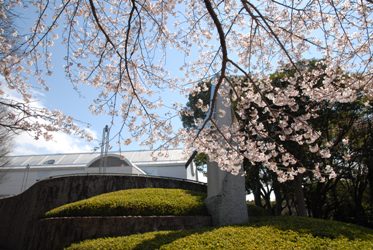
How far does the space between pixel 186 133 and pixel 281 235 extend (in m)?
2.67

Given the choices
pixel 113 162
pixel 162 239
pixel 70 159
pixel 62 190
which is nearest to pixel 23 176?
pixel 70 159

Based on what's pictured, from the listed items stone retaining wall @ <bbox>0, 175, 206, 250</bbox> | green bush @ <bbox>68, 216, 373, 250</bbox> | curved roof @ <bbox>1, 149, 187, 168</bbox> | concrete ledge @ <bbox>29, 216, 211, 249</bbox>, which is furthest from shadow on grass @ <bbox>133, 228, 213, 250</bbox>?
curved roof @ <bbox>1, 149, 187, 168</bbox>

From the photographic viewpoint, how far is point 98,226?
719cm

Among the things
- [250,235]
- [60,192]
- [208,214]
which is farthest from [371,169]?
[60,192]

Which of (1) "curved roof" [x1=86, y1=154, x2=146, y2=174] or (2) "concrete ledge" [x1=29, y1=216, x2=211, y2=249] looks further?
(1) "curved roof" [x1=86, y1=154, x2=146, y2=174]

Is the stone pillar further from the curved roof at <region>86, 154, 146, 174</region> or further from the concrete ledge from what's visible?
the curved roof at <region>86, 154, 146, 174</region>

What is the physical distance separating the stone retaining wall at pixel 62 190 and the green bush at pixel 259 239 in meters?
3.73

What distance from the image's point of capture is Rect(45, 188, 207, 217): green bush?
24.6 ft

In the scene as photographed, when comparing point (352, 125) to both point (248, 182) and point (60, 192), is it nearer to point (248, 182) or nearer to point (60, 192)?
point (248, 182)

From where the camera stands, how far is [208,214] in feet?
26.6

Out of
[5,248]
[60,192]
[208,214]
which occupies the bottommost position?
[5,248]

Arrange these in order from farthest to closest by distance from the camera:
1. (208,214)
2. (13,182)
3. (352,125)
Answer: (13,182), (352,125), (208,214)

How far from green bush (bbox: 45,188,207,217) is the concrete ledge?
0.67 feet

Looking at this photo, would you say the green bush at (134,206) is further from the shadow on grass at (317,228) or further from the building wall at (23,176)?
the building wall at (23,176)
